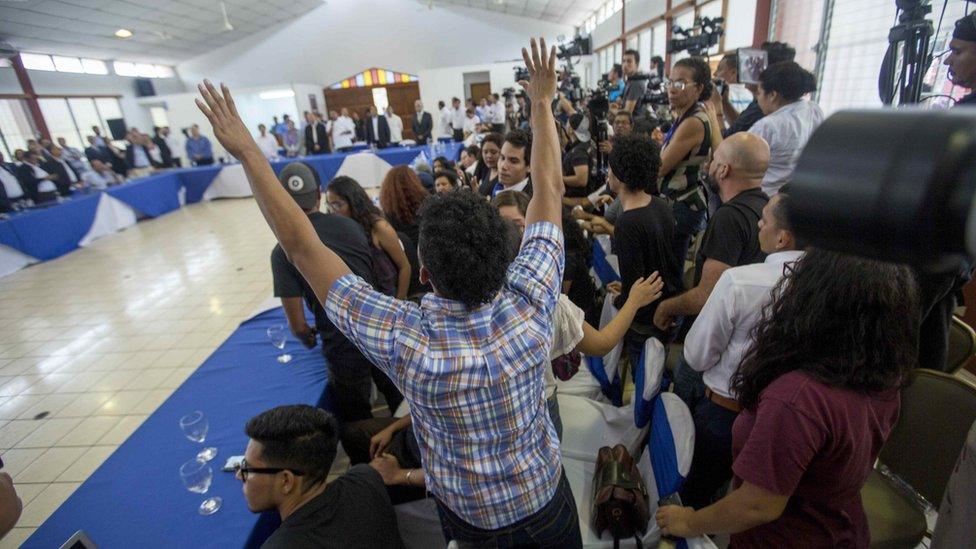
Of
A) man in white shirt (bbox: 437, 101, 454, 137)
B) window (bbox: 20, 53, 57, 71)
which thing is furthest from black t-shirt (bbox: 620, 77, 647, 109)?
window (bbox: 20, 53, 57, 71)

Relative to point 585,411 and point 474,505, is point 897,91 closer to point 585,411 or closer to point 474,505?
point 585,411

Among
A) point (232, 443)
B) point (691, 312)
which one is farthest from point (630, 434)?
point (232, 443)

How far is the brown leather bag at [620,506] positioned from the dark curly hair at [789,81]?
2255mm

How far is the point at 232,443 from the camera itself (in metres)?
1.59

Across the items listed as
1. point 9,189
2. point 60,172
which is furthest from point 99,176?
point 9,189

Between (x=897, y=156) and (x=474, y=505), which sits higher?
(x=897, y=156)

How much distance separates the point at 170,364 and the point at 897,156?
168 inches

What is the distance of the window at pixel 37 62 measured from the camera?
10492 millimetres

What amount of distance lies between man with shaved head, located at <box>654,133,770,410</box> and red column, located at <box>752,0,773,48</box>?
4.33 metres

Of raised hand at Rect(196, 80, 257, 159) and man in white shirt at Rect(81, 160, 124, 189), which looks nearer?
raised hand at Rect(196, 80, 257, 159)

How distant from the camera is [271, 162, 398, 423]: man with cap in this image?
187 cm

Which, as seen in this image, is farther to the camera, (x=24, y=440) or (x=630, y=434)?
(x=24, y=440)

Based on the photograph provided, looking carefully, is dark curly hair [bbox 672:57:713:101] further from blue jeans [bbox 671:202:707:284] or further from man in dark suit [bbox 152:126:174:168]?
man in dark suit [bbox 152:126:174:168]

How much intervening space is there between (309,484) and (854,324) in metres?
1.37
